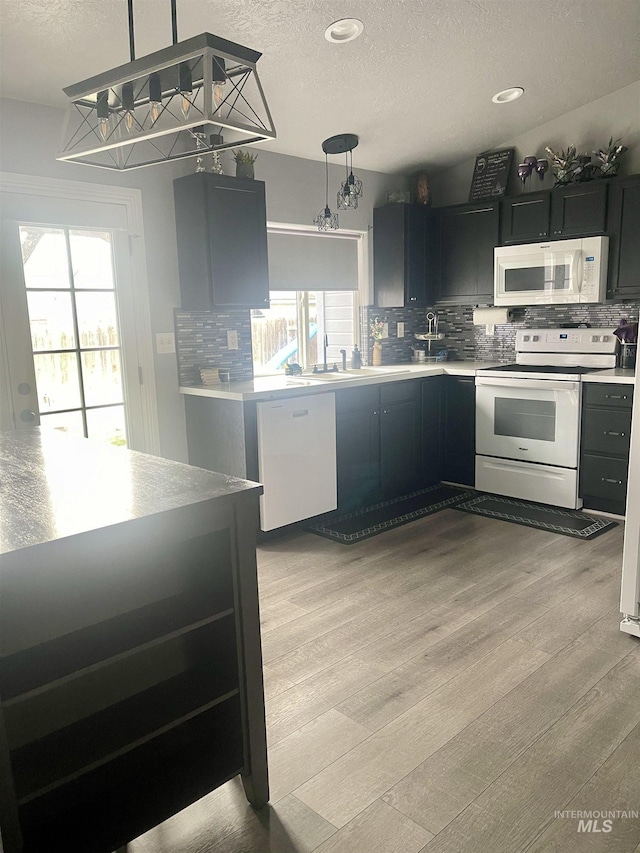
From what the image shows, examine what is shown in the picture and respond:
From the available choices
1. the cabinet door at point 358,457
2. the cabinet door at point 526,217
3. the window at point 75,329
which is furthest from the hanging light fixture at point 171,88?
the cabinet door at point 526,217

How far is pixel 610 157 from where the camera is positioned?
419 centimetres

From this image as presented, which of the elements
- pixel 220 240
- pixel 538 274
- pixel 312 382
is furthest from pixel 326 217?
pixel 538 274

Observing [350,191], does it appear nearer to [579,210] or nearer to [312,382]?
[312,382]

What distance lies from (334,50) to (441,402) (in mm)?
2490

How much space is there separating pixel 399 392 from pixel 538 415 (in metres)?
0.93

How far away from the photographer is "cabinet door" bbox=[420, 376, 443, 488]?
468cm

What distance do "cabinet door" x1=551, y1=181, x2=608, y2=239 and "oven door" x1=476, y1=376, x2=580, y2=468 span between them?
105 centimetres

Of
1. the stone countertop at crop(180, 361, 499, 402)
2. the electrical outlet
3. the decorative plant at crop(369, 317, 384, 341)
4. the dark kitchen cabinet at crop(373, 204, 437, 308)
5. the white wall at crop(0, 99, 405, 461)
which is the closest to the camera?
the white wall at crop(0, 99, 405, 461)

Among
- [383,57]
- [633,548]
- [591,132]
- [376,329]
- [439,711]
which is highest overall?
[383,57]

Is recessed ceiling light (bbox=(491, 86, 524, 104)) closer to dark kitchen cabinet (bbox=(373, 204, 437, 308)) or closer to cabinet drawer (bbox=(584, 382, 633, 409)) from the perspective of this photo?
dark kitchen cabinet (bbox=(373, 204, 437, 308))

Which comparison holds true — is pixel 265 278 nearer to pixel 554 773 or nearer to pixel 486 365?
pixel 486 365

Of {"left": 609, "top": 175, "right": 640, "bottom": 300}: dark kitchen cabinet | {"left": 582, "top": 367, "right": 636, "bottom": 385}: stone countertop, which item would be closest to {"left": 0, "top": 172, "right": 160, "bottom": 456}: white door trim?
{"left": 582, "top": 367, "right": 636, "bottom": 385}: stone countertop

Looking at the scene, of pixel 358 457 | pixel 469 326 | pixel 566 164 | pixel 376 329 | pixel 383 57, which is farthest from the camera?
pixel 469 326

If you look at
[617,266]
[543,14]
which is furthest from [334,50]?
[617,266]
